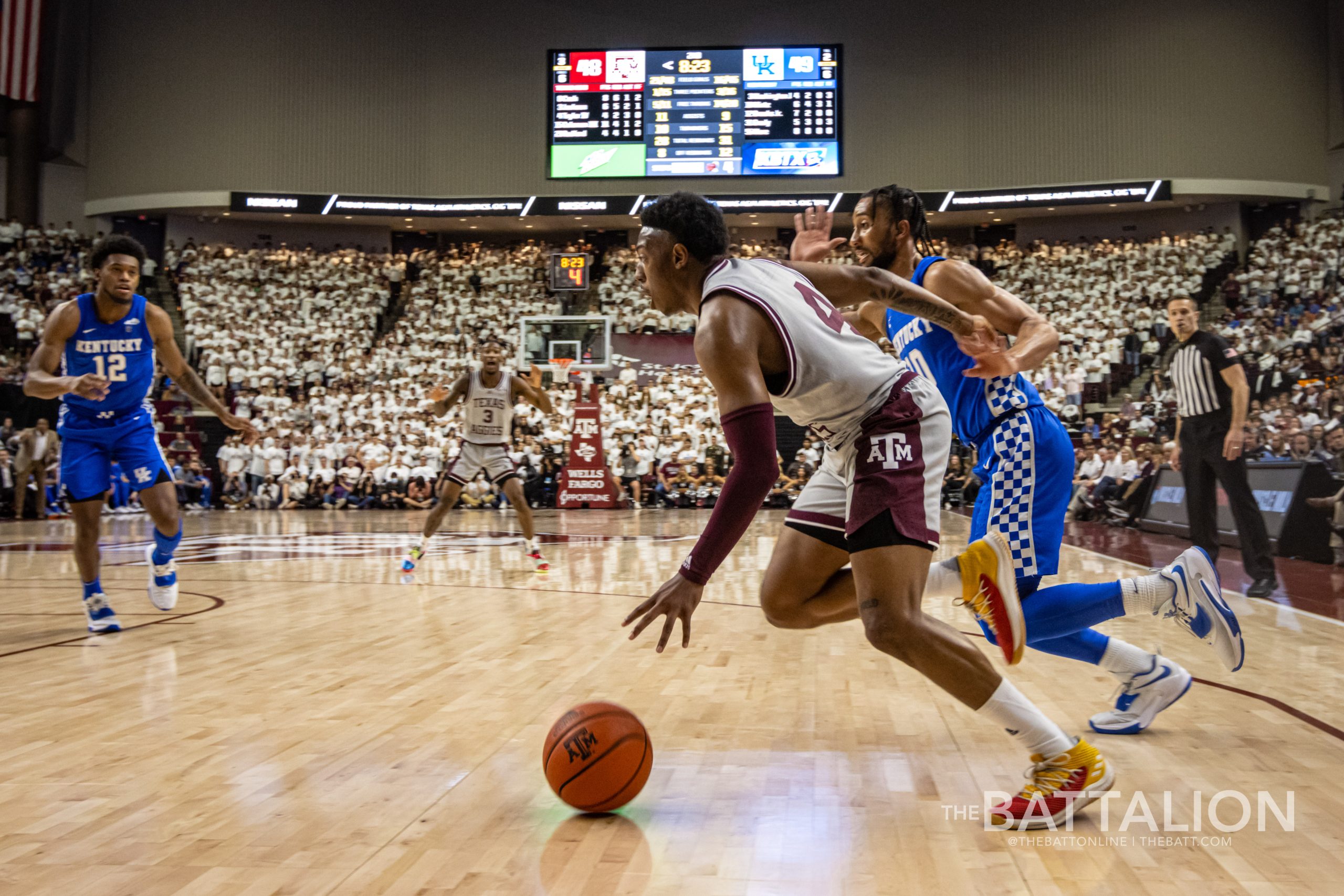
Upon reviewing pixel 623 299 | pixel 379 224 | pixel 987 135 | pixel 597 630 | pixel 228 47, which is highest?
pixel 228 47

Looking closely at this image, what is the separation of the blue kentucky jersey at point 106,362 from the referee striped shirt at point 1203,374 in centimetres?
671

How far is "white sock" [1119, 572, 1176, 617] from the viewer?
10.4 ft

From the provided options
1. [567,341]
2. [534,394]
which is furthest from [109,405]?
[567,341]

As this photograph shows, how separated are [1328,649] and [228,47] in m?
28.1

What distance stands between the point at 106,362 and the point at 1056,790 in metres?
5.21

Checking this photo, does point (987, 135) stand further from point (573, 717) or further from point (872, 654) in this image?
point (573, 717)

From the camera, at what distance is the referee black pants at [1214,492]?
6891mm

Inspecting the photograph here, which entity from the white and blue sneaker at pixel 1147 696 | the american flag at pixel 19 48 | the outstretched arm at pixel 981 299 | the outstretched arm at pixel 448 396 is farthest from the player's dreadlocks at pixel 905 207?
the american flag at pixel 19 48

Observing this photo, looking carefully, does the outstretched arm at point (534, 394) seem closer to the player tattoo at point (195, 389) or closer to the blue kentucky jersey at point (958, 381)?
the player tattoo at point (195, 389)

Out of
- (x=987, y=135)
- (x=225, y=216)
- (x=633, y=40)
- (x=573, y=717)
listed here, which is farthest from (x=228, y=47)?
(x=573, y=717)

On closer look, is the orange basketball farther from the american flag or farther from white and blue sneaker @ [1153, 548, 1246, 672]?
the american flag

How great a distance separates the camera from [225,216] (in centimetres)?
2647

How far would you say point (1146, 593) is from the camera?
320 cm

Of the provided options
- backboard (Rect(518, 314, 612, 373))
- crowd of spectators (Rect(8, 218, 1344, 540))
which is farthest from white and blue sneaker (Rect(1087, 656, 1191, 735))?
backboard (Rect(518, 314, 612, 373))
